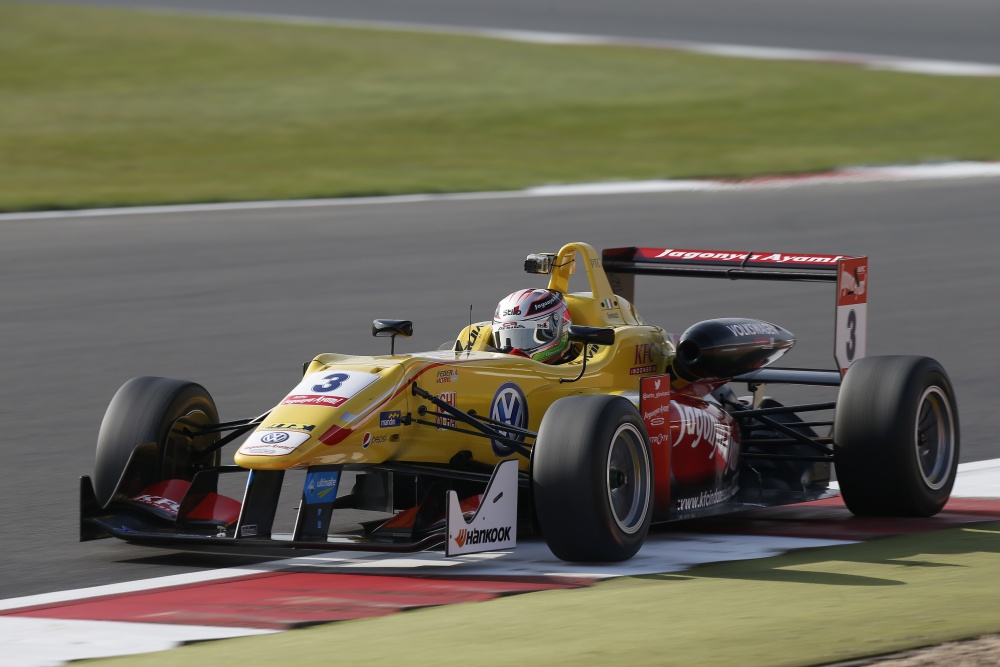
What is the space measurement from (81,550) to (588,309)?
9.63 ft

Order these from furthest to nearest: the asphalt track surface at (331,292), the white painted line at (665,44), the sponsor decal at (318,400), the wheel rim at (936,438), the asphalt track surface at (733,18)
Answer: the asphalt track surface at (733,18)
the white painted line at (665,44)
the asphalt track surface at (331,292)
the wheel rim at (936,438)
the sponsor decal at (318,400)

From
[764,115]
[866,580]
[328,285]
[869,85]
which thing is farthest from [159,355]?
[869,85]

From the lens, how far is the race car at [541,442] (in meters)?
7.66

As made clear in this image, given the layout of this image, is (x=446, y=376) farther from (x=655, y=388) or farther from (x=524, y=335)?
(x=655, y=388)

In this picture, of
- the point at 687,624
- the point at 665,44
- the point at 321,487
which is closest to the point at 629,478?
the point at 321,487

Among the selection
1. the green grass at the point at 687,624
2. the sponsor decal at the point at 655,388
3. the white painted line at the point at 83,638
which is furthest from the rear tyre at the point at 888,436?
the white painted line at the point at 83,638

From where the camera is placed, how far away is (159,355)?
46.6ft

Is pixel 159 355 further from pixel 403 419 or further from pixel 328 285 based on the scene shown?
pixel 403 419

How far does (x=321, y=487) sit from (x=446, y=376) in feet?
2.98

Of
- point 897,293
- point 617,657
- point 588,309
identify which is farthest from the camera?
point 897,293

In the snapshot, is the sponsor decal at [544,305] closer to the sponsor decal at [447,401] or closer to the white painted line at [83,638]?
the sponsor decal at [447,401]

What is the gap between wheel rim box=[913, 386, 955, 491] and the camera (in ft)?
29.6

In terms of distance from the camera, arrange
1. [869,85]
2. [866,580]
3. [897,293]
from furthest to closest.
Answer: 1. [869,85]
2. [897,293]
3. [866,580]

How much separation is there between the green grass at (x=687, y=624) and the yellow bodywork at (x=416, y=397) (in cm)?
124
